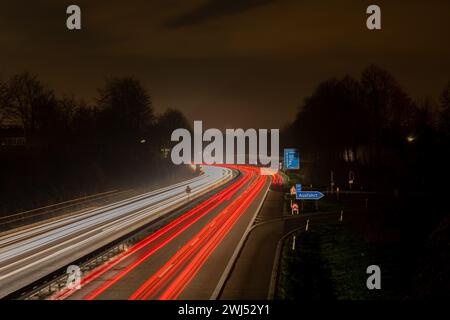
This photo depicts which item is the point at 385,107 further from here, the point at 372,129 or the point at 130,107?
the point at 130,107

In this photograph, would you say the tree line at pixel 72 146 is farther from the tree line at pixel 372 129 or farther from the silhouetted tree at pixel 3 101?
the tree line at pixel 372 129

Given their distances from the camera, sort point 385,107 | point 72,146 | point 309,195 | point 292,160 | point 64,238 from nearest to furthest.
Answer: point 64,238 → point 309,195 → point 292,160 → point 72,146 → point 385,107

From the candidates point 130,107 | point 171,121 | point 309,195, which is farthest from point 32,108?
point 171,121

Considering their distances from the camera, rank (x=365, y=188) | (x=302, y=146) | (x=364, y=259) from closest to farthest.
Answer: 1. (x=364, y=259)
2. (x=365, y=188)
3. (x=302, y=146)

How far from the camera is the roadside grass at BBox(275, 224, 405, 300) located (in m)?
19.9

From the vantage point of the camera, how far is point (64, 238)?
28.2m

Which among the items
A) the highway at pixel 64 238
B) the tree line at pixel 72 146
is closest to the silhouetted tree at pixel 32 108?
the tree line at pixel 72 146

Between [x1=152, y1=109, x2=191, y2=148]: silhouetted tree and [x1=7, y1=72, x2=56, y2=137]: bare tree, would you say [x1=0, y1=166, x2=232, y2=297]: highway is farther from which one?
[x1=152, y1=109, x2=191, y2=148]: silhouetted tree

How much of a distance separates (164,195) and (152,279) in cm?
3318

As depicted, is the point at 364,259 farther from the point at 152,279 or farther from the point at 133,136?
the point at 133,136

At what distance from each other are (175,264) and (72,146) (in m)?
36.2

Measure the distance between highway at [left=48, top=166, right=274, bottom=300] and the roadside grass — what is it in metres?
3.25

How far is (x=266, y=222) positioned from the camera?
117ft
